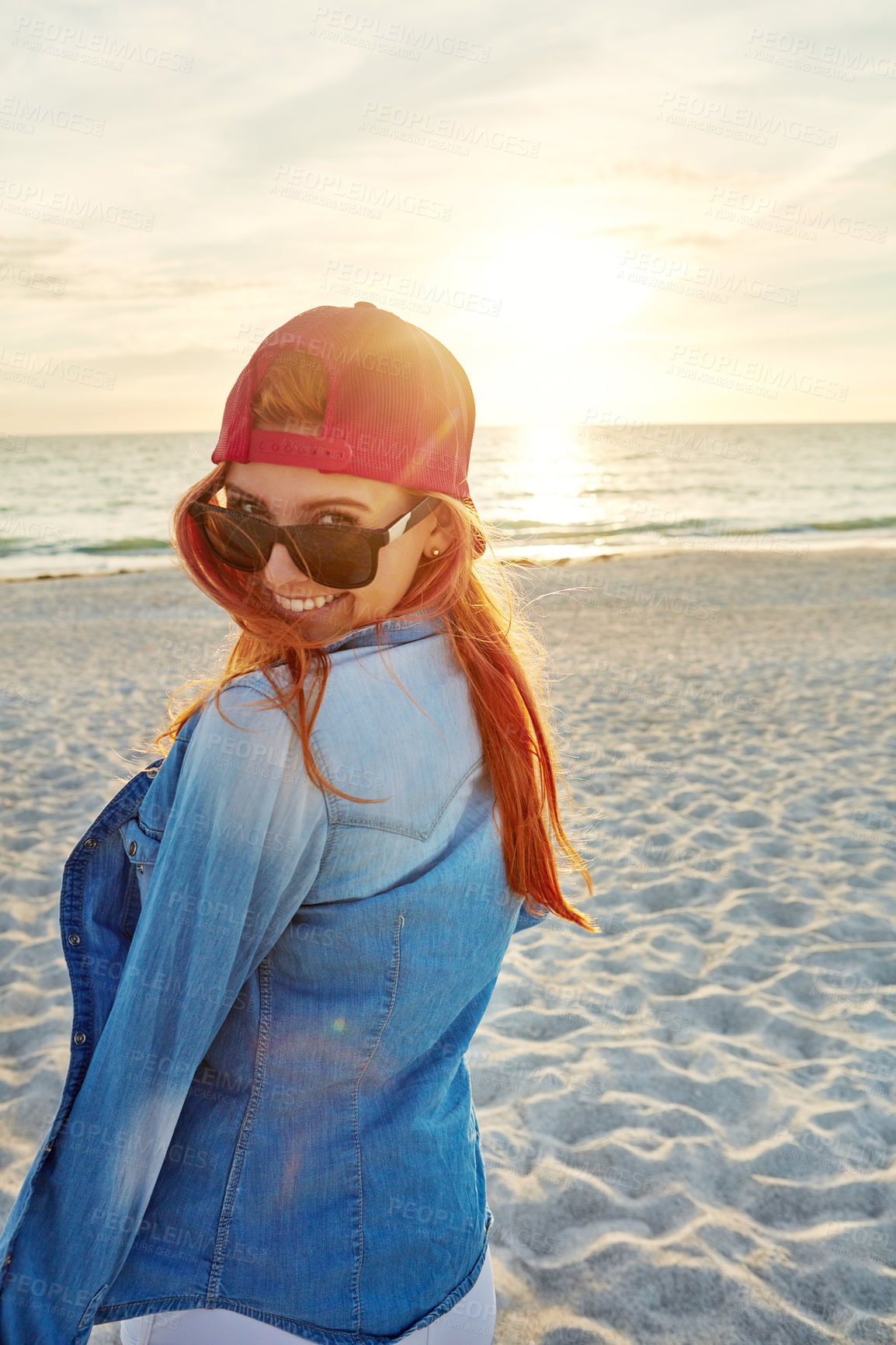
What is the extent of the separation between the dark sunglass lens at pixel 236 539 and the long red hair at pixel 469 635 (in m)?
0.04

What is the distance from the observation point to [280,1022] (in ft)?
3.85

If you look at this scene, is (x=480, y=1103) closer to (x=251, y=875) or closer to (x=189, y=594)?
(x=251, y=875)

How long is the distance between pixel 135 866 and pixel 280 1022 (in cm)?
30

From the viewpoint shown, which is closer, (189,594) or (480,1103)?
(480,1103)

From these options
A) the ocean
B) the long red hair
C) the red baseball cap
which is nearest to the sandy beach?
the long red hair

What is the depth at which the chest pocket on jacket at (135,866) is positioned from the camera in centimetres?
120

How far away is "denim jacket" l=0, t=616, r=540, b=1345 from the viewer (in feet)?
3.35

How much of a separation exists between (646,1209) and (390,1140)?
1663 millimetres

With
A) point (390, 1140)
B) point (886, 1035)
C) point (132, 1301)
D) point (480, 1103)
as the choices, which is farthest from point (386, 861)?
point (886, 1035)

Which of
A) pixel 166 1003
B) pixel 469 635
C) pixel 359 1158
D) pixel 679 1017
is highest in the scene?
pixel 469 635

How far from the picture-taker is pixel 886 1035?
129 inches

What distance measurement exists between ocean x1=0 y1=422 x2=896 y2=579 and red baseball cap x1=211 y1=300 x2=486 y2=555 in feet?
1.85

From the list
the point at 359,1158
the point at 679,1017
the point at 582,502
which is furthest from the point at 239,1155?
the point at 582,502

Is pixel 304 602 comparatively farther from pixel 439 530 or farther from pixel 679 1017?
pixel 679 1017
